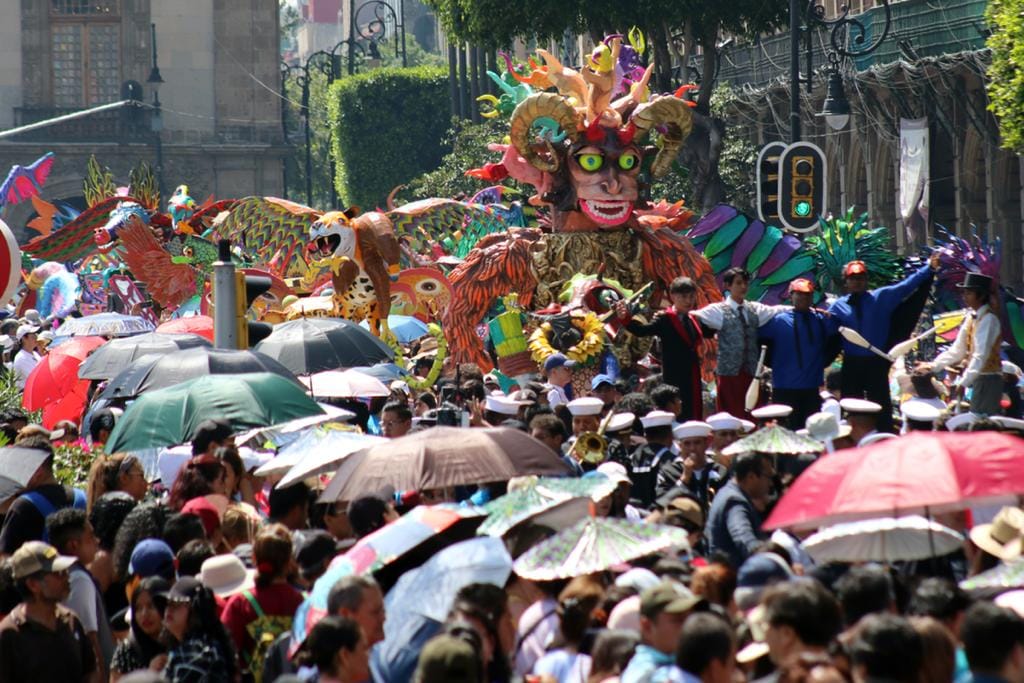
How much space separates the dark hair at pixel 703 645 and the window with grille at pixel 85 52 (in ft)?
192

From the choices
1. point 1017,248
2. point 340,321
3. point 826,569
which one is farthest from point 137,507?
point 1017,248

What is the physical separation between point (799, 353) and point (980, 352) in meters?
1.22

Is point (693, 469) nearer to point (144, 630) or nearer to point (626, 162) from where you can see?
point (144, 630)

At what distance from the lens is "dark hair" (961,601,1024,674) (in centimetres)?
584

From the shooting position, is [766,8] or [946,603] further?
[766,8]

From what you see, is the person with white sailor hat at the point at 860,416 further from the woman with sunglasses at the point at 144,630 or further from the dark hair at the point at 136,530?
the woman with sunglasses at the point at 144,630

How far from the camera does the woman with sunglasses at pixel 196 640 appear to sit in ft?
23.8

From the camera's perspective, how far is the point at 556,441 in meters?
11.1

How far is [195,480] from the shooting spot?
390 inches

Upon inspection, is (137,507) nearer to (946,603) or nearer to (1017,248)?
(946,603)

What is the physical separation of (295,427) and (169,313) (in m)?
13.1

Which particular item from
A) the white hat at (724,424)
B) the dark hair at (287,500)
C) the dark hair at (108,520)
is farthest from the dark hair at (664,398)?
the dark hair at (108,520)

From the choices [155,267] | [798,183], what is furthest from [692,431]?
[155,267]

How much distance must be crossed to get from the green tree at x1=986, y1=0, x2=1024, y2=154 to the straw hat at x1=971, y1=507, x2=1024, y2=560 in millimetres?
17048
